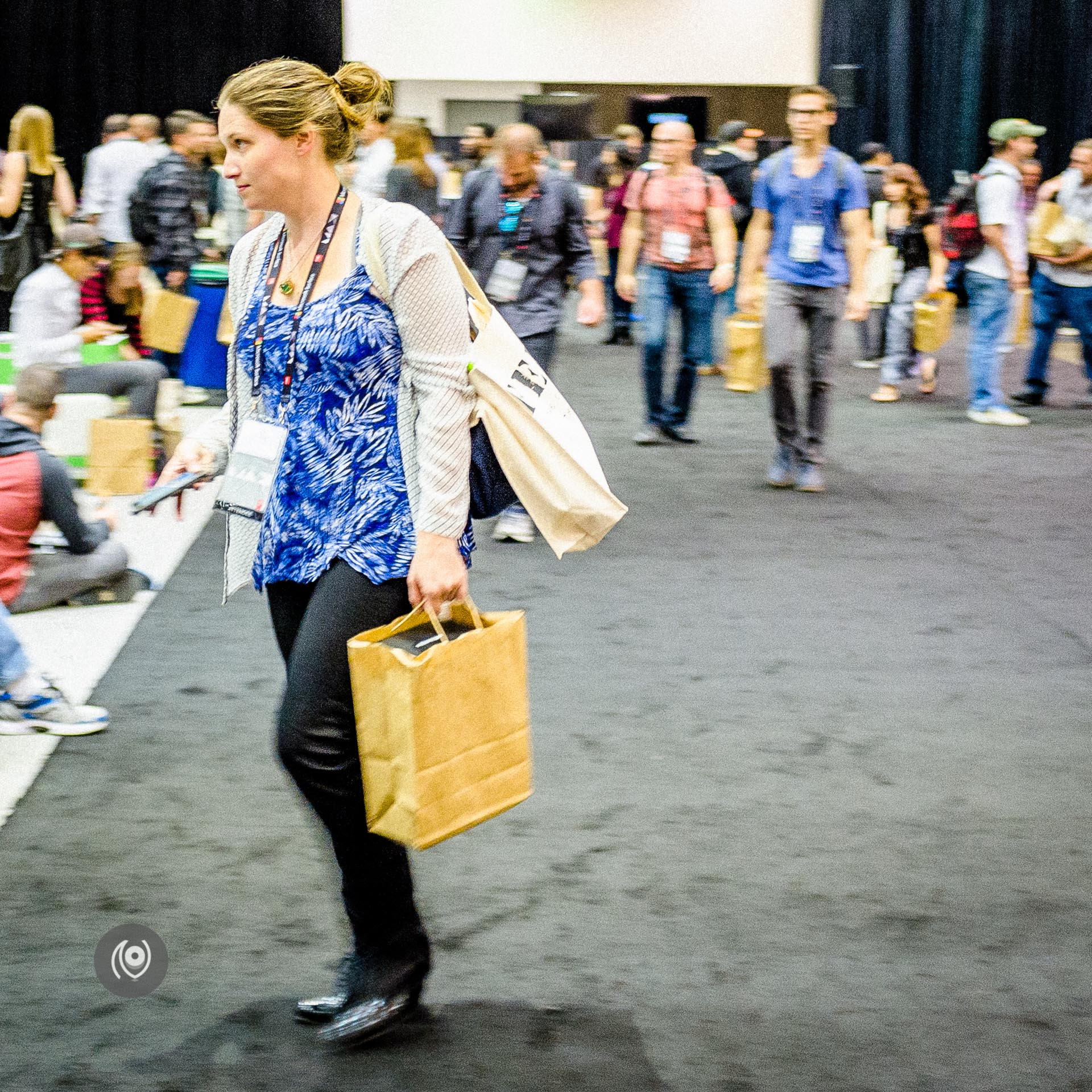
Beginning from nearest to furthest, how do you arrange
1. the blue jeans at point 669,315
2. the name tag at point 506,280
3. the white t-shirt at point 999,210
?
1. the name tag at point 506,280
2. the blue jeans at point 669,315
3. the white t-shirt at point 999,210

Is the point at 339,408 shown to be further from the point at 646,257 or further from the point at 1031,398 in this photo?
the point at 1031,398

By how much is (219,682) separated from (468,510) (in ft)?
8.16

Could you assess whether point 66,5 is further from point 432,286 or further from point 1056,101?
point 432,286

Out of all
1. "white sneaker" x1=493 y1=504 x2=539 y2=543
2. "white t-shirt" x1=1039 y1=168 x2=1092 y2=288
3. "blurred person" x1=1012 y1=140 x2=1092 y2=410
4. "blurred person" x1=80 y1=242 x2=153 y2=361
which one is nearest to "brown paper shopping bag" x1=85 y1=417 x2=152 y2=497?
"blurred person" x1=80 y1=242 x2=153 y2=361

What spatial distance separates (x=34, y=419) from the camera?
18.1ft

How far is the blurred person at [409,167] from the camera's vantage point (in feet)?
32.8

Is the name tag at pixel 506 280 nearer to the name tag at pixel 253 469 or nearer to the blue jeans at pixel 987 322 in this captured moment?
the name tag at pixel 253 469

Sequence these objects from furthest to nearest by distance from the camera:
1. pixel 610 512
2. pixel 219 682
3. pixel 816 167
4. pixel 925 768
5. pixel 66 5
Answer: pixel 66 5
pixel 816 167
pixel 219 682
pixel 925 768
pixel 610 512

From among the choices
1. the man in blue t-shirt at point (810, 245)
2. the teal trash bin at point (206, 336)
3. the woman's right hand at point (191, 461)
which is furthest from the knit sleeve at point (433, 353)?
the teal trash bin at point (206, 336)

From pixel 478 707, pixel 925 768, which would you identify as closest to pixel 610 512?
pixel 478 707

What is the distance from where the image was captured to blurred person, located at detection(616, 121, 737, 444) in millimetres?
8516

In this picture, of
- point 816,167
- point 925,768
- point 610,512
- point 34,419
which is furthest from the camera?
point 816,167

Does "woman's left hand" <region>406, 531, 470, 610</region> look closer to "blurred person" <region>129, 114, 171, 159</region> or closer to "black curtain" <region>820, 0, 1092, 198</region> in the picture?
"blurred person" <region>129, 114, 171, 159</region>

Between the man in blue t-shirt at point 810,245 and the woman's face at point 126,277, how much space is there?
3278 millimetres
